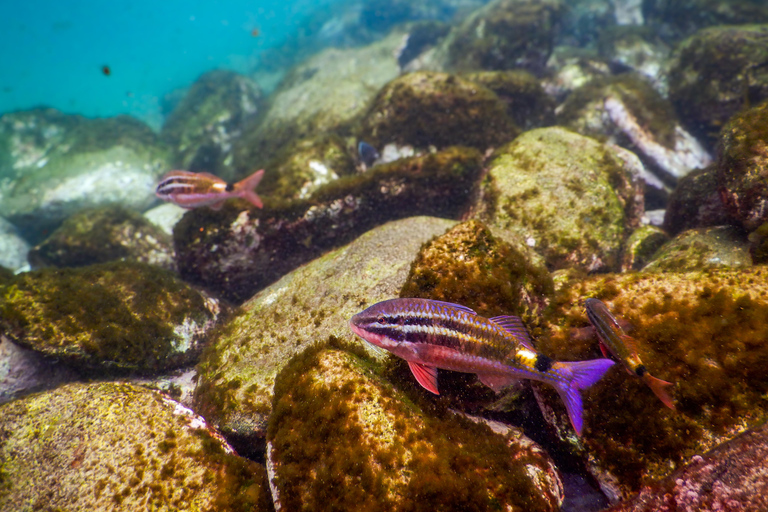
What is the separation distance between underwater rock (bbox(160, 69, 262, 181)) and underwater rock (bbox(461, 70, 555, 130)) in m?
9.98

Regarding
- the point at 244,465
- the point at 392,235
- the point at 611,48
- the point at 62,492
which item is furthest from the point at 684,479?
the point at 611,48

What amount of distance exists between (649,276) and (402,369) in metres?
2.79

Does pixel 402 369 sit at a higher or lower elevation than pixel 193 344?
higher

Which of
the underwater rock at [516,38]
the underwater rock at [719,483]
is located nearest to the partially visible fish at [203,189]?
the underwater rock at [719,483]

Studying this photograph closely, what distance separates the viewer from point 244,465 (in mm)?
3156

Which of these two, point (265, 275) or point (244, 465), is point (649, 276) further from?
point (265, 275)

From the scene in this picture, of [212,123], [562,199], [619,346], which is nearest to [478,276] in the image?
[619,346]

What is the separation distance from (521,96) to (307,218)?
7.37 meters

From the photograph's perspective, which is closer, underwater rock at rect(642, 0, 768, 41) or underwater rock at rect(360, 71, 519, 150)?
underwater rock at rect(360, 71, 519, 150)

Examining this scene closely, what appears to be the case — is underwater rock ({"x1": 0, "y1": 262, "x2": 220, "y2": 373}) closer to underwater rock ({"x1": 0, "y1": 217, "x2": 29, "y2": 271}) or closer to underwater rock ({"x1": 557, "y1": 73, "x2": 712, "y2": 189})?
underwater rock ({"x1": 557, "y1": 73, "x2": 712, "y2": 189})

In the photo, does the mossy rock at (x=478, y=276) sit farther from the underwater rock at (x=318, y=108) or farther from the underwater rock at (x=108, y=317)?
the underwater rock at (x=318, y=108)

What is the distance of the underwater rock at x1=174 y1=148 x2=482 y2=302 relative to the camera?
6621mm

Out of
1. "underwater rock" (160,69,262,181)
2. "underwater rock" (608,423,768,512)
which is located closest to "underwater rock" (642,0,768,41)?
"underwater rock" (608,423,768,512)

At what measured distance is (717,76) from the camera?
8.91m
